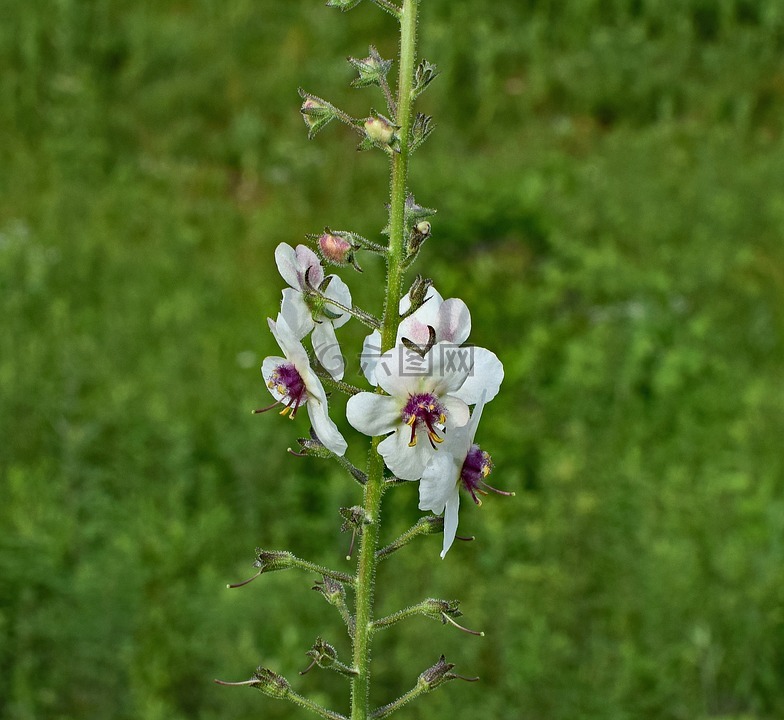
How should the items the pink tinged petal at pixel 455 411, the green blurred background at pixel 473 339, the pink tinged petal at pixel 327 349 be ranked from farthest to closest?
1. the green blurred background at pixel 473 339
2. the pink tinged petal at pixel 327 349
3. the pink tinged petal at pixel 455 411

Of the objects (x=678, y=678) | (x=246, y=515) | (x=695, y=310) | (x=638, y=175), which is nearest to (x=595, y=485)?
(x=678, y=678)

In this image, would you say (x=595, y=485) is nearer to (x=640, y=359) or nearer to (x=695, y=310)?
(x=640, y=359)

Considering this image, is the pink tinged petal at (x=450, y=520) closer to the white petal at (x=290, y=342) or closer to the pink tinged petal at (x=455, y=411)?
the pink tinged petal at (x=455, y=411)

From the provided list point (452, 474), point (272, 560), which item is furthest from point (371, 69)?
point (272, 560)

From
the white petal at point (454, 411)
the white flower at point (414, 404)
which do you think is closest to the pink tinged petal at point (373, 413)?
the white flower at point (414, 404)

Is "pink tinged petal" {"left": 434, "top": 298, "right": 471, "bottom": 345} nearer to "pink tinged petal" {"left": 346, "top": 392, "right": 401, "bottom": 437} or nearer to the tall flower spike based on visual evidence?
the tall flower spike

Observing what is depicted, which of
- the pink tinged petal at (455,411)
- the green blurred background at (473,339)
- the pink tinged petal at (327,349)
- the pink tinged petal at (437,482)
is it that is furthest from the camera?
the green blurred background at (473,339)

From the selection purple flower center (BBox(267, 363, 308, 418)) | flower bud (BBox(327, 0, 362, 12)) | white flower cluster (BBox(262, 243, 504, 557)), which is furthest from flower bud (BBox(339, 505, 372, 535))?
flower bud (BBox(327, 0, 362, 12))
